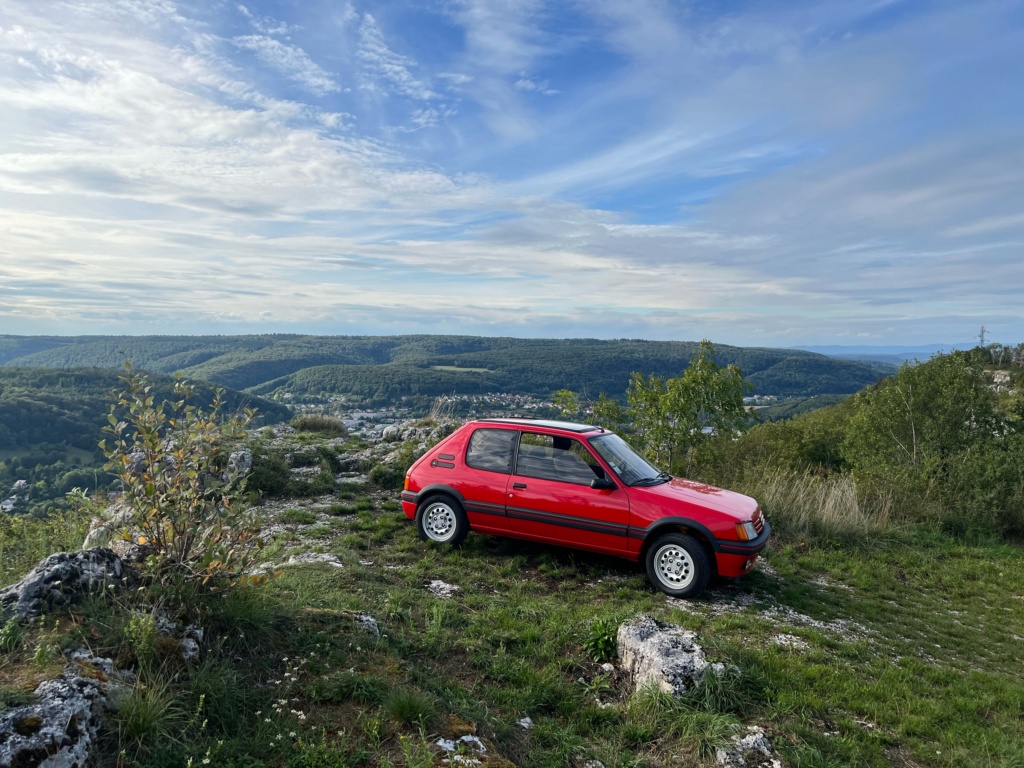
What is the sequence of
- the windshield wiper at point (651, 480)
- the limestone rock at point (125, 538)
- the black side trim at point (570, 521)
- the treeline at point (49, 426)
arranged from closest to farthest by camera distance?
the limestone rock at point (125, 538) → the black side trim at point (570, 521) → the windshield wiper at point (651, 480) → the treeline at point (49, 426)

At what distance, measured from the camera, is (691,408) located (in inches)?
466

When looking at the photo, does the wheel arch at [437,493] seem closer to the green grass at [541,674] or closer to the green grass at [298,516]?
the green grass at [541,674]

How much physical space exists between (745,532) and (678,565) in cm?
81

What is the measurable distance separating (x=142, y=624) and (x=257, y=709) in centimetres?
79

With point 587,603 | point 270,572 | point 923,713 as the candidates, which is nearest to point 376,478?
point 587,603

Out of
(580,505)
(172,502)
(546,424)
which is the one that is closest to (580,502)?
(580,505)

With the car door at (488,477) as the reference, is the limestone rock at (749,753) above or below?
below

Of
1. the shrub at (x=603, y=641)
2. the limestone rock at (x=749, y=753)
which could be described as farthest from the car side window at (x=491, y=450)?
the limestone rock at (x=749, y=753)

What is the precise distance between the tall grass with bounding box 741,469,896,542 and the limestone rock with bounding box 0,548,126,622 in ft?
28.6

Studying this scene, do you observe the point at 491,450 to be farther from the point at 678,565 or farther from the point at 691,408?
the point at 691,408

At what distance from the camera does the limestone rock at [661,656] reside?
3730 millimetres

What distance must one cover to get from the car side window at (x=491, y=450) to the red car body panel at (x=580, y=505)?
50 millimetres

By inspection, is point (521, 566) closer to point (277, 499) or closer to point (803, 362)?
point (277, 499)

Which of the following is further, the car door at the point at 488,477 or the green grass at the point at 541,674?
the car door at the point at 488,477
